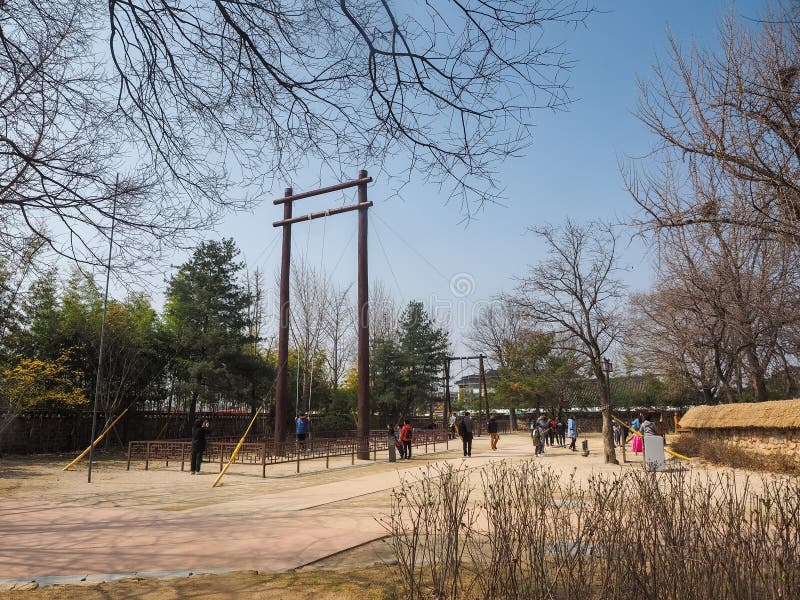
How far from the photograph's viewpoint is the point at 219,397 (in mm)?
27984

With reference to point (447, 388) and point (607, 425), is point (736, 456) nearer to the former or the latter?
point (607, 425)

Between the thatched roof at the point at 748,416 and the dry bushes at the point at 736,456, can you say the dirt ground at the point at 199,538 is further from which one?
the thatched roof at the point at 748,416

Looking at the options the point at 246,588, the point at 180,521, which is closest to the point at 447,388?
the point at 180,521

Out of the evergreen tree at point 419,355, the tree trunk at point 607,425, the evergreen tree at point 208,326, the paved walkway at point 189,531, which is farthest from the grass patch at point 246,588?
the evergreen tree at point 419,355

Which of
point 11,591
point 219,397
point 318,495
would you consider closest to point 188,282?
point 219,397

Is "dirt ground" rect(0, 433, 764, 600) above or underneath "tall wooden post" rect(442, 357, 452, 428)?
underneath

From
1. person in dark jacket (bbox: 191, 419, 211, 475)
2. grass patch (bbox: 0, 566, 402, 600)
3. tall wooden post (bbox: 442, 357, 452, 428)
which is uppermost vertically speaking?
tall wooden post (bbox: 442, 357, 452, 428)

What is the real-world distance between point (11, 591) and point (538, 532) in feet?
14.9

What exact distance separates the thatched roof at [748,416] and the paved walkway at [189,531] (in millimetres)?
8887

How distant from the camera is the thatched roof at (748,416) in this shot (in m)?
12.0

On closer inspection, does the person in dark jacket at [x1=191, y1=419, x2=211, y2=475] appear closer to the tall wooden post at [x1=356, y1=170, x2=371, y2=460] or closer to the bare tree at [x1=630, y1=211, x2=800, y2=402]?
the tall wooden post at [x1=356, y1=170, x2=371, y2=460]

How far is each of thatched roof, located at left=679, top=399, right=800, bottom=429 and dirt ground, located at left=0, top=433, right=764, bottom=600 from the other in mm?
4468

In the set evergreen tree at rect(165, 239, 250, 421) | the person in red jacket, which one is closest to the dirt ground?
the person in red jacket

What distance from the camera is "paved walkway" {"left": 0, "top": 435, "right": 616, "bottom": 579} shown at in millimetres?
5820
